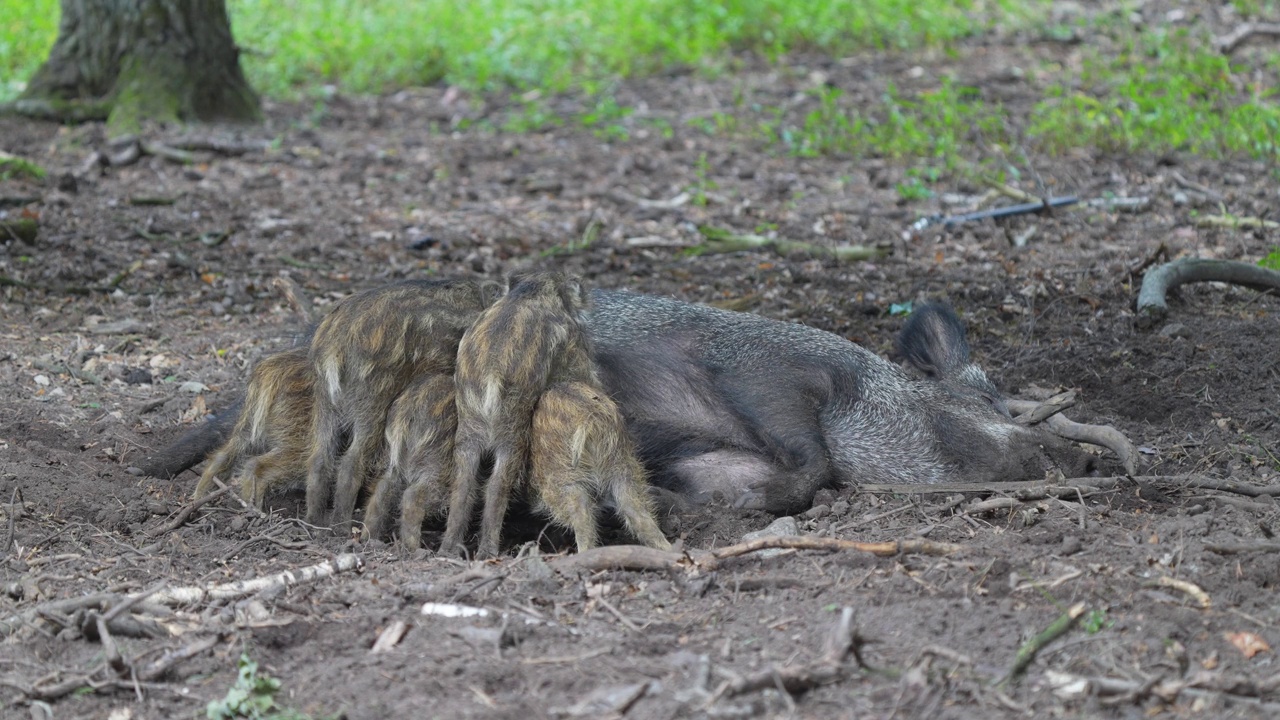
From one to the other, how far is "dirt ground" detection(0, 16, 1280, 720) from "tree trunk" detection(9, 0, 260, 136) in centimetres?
49

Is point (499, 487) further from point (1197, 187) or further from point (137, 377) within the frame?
point (1197, 187)

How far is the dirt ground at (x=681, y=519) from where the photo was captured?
3334mm

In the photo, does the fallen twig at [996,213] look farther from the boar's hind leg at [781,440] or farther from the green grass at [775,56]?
the boar's hind leg at [781,440]

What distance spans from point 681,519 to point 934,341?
1644mm

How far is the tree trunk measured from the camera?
11320mm

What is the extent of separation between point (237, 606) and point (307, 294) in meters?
4.16

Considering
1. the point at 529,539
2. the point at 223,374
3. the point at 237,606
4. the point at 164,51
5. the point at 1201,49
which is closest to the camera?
the point at 237,606

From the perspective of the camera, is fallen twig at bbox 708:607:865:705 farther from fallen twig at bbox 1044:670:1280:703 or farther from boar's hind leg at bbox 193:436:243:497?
boar's hind leg at bbox 193:436:243:497

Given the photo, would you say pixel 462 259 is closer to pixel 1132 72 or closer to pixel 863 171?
pixel 863 171

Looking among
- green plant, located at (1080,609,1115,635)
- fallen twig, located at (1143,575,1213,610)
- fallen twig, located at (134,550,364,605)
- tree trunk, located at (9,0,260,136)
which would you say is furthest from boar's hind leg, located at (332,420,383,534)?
tree trunk, located at (9,0,260,136)

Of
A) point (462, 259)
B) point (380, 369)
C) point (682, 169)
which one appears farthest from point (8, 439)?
point (682, 169)

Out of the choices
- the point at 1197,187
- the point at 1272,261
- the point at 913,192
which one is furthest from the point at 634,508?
the point at 1197,187

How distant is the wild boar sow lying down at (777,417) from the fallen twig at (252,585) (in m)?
1.48

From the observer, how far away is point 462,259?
8430mm
